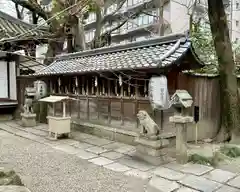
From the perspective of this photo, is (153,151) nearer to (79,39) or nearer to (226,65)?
(226,65)

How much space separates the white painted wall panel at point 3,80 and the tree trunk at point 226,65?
34.6 ft

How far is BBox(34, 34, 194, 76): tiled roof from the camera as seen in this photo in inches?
279

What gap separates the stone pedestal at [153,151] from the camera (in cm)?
648

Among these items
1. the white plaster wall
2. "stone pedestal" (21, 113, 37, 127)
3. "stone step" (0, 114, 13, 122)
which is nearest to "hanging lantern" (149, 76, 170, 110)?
"stone pedestal" (21, 113, 37, 127)

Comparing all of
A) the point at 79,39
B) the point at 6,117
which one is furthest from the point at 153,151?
the point at 79,39

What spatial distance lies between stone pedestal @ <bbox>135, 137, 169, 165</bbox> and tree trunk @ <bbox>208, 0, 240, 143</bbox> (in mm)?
2774

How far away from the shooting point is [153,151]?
6.53m

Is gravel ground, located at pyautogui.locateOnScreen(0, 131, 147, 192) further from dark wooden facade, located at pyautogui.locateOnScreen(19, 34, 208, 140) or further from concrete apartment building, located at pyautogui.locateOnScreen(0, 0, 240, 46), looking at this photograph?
concrete apartment building, located at pyautogui.locateOnScreen(0, 0, 240, 46)

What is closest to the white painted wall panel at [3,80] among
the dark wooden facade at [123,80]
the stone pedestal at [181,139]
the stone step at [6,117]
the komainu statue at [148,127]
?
the stone step at [6,117]

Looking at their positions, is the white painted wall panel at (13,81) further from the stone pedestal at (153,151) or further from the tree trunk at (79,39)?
the stone pedestal at (153,151)

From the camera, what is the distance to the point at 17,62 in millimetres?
14164

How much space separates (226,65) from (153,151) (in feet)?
12.5

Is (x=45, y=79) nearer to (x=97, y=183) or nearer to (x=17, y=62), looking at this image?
(x=17, y=62)

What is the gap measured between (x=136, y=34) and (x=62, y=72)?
2021cm
